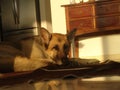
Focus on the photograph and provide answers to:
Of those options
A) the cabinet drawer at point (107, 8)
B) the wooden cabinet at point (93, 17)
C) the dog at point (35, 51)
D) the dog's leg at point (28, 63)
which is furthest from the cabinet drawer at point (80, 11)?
the dog's leg at point (28, 63)

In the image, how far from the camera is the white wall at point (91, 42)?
215 inches

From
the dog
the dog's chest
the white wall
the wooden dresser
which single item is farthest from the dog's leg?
the white wall

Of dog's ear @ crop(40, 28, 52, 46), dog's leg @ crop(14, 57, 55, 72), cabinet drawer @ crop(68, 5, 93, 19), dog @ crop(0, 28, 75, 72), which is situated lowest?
dog's leg @ crop(14, 57, 55, 72)

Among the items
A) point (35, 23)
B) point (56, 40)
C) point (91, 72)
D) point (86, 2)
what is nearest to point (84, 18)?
point (86, 2)

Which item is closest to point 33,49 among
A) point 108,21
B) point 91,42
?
point 108,21

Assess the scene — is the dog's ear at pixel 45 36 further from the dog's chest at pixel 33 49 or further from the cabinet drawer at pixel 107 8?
the cabinet drawer at pixel 107 8

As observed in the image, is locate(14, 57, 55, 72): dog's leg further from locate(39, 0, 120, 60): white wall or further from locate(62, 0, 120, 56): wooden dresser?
locate(39, 0, 120, 60): white wall

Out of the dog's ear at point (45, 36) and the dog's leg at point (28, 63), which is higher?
the dog's ear at point (45, 36)

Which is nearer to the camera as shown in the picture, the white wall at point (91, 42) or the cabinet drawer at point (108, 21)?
the cabinet drawer at point (108, 21)

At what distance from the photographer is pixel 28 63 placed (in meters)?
3.23

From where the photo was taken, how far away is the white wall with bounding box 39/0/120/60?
545 centimetres

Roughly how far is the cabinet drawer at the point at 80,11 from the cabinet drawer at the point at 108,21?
18 cm

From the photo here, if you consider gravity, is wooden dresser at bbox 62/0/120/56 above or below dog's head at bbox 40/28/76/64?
above

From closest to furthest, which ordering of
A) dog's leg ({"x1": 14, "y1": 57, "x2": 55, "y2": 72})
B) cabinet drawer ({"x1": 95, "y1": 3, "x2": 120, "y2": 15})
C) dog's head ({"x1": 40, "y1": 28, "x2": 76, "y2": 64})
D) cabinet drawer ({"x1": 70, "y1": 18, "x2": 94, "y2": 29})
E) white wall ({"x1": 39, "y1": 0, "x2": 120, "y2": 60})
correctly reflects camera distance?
dog's leg ({"x1": 14, "y1": 57, "x2": 55, "y2": 72}), dog's head ({"x1": 40, "y1": 28, "x2": 76, "y2": 64}), cabinet drawer ({"x1": 95, "y1": 3, "x2": 120, "y2": 15}), cabinet drawer ({"x1": 70, "y1": 18, "x2": 94, "y2": 29}), white wall ({"x1": 39, "y1": 0, "x2": 120, "y2": 60})
